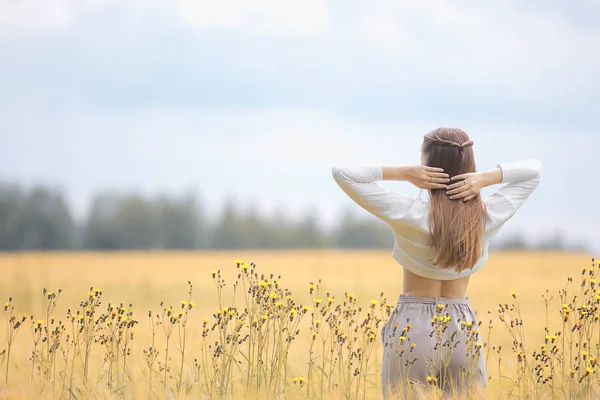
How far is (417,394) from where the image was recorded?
410cm

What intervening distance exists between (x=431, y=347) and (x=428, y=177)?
3.49 feet

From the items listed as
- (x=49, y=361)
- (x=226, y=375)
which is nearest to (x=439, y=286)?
(x=226, y=375)

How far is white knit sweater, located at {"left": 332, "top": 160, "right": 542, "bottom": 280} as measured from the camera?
394 centimetres

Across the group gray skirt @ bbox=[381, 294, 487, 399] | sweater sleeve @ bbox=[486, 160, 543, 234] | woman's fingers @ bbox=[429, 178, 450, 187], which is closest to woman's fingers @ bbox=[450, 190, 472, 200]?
woman's fingers @ bbox=[429, 178, 450, 187]

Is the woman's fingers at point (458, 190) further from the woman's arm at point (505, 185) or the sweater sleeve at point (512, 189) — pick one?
the sweater sleeve at point (512, 189)

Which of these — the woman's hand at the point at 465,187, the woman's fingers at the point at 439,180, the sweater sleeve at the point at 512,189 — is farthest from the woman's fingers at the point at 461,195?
the sweater sleeve at the point at 512,189

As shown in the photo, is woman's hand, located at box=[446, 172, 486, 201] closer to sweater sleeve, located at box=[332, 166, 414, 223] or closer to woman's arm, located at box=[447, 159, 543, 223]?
woman's arm, located at box=[447, 159, 543, 223]

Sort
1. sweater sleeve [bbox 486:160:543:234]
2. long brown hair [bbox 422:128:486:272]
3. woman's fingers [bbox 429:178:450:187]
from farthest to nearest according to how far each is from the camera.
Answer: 1. sweater sleeve [bbox 486:160:543:234]
2. woman's fingers [bbox 429:178:450:187]
3. long brown hair [bbox 422:128:486:272]

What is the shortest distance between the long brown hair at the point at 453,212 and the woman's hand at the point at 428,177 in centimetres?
6

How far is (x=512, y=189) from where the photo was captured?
434 centimetres

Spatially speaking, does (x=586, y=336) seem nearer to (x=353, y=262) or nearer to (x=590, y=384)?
(x=590, y=384)

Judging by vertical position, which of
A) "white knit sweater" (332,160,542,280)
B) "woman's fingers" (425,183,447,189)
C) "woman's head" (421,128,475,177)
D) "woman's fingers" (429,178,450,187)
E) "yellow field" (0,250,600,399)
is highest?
"woman's head" (421,128,475,177)

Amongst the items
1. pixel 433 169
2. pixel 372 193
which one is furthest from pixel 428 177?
pixel 372 193

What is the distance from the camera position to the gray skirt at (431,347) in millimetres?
4074
